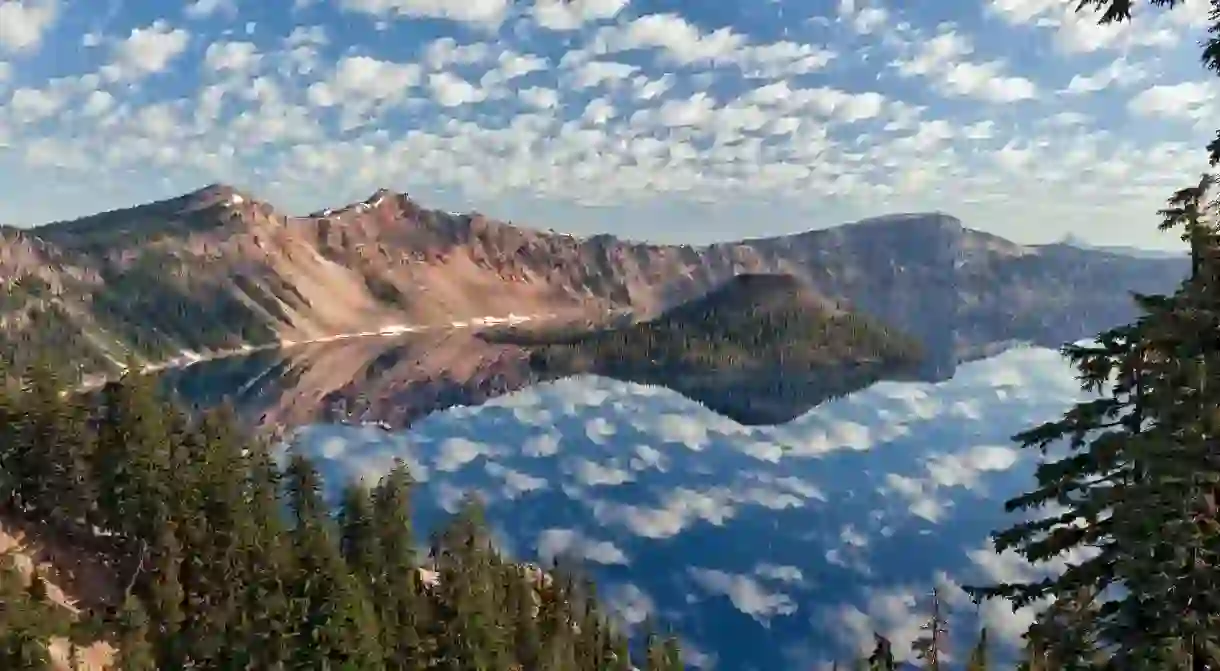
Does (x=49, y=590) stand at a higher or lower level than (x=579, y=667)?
higher

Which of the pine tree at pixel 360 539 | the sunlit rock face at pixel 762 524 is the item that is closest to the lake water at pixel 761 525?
the sunlit rock face at pixel 762 524

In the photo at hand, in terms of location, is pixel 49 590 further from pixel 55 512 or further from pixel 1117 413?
pixel 1117 413

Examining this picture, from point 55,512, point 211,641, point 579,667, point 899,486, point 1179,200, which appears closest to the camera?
point 1179,200

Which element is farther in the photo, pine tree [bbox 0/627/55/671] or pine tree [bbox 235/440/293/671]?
pine tree [bbox 235/440/293/671]

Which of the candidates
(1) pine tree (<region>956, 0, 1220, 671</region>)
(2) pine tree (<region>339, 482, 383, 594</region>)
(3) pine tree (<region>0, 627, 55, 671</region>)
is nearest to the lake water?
(2) pine tree (<region>339, 482, 383, 594</region>)

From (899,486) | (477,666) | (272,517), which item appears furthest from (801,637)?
(899,486)

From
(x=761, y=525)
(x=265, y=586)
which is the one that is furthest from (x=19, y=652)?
(x=761, y=525)

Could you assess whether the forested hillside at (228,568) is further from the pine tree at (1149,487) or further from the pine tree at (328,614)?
the pine tree at (1149,487)

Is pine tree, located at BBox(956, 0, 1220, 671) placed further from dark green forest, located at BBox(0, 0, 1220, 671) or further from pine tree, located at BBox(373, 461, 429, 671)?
pine tree, located at BBox(373, 461, 429, 671)

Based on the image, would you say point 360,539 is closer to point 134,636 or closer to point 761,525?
point 134,636
